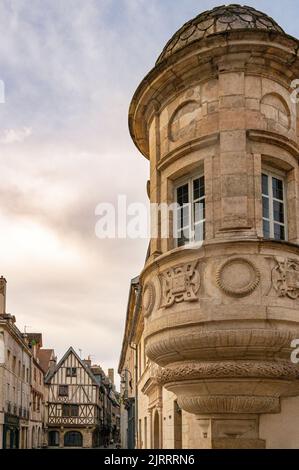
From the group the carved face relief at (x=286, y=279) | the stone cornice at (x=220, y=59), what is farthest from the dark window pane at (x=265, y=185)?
the stone cornice at (x=220, y=59)

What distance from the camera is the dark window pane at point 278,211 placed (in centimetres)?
757

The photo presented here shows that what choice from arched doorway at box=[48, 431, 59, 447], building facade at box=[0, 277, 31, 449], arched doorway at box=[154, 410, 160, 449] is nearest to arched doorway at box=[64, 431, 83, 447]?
arched doorway at box=[48, 431, 59, 447]

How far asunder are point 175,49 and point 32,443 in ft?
138

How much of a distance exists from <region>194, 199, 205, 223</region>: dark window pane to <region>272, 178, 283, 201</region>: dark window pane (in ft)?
2.93

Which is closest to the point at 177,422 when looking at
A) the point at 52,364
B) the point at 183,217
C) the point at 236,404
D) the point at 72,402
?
the point at 236,404

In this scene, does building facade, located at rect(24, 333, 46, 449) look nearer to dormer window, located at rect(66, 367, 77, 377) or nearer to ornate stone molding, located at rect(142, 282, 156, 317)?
dormer window, located at rect(66, 367, 77, 377)

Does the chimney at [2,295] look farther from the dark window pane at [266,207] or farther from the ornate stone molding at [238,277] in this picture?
the ornate stone molding at [238,277]

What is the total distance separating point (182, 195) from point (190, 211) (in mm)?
328

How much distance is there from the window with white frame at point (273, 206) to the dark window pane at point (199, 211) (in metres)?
0.75

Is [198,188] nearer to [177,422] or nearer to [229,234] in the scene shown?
[229,234]

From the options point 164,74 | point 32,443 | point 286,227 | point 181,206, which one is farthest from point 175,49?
point 32,443

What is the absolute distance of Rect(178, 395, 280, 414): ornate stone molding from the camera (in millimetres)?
7199

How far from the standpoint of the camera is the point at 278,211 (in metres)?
7.62
